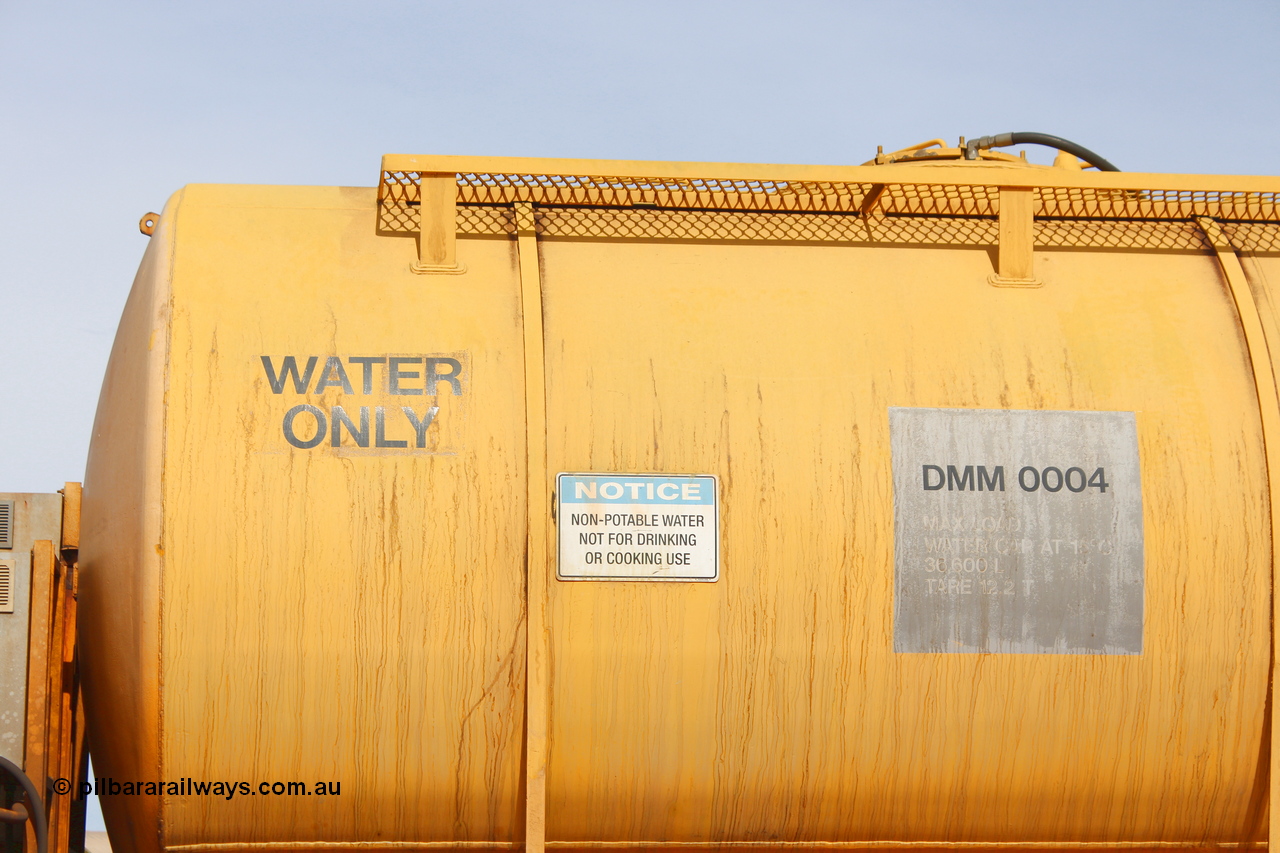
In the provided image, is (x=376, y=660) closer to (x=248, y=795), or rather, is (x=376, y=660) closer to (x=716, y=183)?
(x=248, y=795)

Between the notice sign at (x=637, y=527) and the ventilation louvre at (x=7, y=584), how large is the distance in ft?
6.82

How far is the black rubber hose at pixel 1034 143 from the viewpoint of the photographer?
5.48 metres

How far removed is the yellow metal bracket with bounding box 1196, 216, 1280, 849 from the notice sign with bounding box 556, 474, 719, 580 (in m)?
2.05

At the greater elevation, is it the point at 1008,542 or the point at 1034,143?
the point at 1034,143

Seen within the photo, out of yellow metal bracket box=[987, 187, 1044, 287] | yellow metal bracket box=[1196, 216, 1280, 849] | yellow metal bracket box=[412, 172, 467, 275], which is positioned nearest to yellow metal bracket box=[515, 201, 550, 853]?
yellow metal bracket box=[412, 172, 467, 275]

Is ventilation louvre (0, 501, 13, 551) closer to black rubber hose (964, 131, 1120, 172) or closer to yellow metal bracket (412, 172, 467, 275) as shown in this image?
yellow metal bracket (412, 172, 467, 275)

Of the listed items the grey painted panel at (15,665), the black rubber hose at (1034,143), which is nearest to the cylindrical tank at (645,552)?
the grey painted panel at (15,665)

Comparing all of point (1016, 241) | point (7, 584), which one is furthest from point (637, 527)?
point (7, 584)

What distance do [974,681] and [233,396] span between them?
9.29ft

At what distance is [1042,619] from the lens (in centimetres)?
395

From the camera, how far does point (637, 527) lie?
12.6 ft

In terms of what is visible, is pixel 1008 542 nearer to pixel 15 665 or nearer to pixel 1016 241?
pixel 1016 241

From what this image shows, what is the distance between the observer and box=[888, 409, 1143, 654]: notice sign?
3928 mm

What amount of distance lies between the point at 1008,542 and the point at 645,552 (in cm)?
133
